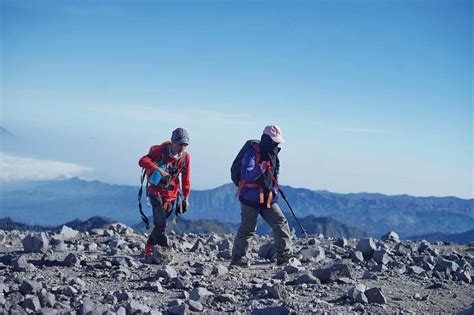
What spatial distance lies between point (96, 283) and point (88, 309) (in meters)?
2.24

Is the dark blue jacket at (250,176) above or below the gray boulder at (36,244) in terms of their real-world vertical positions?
above

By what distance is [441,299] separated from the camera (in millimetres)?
9141

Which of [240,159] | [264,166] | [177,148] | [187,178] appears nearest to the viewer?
[264,166]

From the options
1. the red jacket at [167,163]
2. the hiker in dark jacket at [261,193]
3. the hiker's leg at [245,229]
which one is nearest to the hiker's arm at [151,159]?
the red jacket at [167,163]

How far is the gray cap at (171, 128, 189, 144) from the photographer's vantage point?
34.7 feet

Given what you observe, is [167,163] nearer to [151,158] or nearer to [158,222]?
[151,158]

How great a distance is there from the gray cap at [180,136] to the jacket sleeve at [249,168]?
48.9 inches

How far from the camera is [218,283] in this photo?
8938 millimetres

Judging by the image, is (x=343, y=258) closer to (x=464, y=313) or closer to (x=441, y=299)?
(x=441, y=299)

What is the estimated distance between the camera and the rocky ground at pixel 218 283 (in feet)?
24.2

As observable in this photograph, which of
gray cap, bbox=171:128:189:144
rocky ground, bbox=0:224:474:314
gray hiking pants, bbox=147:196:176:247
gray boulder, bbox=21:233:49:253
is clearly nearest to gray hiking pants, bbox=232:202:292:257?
rocky ground, bbox=0:224:474:314

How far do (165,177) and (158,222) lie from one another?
1011mm

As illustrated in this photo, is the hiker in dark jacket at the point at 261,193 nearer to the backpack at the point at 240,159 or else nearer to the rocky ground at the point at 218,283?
the backpack at the point at 240,159

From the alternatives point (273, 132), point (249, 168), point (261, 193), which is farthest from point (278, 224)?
point (273, 132)
